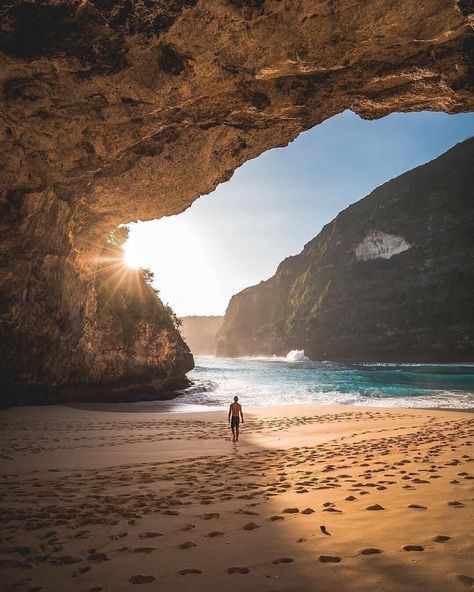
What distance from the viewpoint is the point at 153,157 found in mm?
11789

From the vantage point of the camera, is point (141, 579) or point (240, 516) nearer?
point (141, 579)

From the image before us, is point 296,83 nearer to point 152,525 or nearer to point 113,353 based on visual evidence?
point 152,525

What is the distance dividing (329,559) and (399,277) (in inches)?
3201

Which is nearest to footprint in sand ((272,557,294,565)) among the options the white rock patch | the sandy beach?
the sandy beach

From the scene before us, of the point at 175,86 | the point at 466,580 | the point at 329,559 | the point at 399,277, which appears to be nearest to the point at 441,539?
the point at 466,580

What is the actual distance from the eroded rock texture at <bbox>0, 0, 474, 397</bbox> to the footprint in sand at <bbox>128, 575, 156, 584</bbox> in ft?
26.6

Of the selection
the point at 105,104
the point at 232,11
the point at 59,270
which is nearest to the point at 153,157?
the point at 105,104

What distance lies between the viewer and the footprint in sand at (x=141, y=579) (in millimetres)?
2596

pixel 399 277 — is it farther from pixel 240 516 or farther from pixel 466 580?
pixel 466 580

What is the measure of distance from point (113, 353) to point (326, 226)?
97.3m

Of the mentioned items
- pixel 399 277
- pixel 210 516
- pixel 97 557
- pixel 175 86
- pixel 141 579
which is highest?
pixel 399 277

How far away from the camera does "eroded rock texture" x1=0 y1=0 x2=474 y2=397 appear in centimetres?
657

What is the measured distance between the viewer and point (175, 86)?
26.2 ft

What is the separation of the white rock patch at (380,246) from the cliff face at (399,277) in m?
0.24
